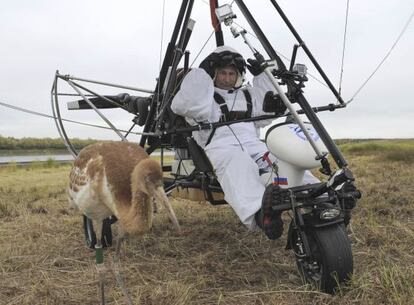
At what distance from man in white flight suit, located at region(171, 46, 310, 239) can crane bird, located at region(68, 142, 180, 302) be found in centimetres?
96

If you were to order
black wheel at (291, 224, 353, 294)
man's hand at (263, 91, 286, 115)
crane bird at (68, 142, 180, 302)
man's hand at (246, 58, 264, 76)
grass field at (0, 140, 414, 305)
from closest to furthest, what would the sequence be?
crane bird at (68, 142, 180, 302)
black wheel at (291, 224, 353, 294)
grass field at (0, 140, 414, 305)
man's hand at (263, 91, 286, 115)
man's hand at (246, 58, 264, 76)

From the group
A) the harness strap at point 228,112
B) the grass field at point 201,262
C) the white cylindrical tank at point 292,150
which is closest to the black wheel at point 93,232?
the grass field at point 201,262

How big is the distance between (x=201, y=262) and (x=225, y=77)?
7.39 ft

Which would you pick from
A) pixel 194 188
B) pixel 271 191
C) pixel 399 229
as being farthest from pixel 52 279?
pixel 399 229

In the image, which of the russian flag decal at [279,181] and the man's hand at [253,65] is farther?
the man's hand at [253,65]

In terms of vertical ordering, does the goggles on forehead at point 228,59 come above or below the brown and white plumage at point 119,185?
above

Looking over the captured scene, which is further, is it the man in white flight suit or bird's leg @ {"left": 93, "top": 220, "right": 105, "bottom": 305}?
the man in white flight suit

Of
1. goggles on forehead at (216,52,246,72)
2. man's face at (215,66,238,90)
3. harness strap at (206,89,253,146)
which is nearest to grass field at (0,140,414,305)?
harness strap at (206,89,253,146)

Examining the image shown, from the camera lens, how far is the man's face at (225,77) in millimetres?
5957

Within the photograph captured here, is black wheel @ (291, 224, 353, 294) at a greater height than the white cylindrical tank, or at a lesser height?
lesser

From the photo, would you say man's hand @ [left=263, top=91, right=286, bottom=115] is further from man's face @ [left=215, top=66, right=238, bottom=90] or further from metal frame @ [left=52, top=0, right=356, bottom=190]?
man's face @ [left=215, top=66, right=238, bottom=90]

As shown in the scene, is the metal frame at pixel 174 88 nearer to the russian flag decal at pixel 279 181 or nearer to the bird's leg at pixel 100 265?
the russian flag decal at pixel 279 181

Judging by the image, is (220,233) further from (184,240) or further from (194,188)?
(194,188)

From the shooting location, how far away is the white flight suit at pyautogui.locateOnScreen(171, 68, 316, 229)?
4.47m
